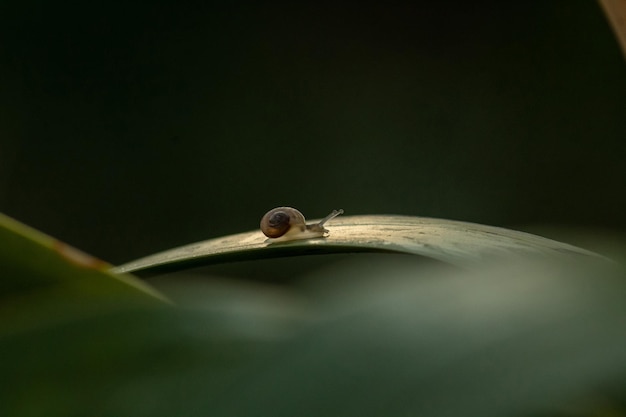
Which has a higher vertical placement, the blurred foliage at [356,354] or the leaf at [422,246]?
the leaf at [422,246]

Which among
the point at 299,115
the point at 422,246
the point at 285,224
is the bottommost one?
the point at 422,246

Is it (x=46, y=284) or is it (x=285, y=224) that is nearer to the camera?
(x=46, y=284)

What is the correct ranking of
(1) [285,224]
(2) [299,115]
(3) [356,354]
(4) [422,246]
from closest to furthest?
(3) [356,354]
(4) [422,246]
(1) [285,224]
(2) [299,115]

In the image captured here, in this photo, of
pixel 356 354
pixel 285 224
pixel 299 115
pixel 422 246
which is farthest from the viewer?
pixel 299 115

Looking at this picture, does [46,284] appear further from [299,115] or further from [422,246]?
[299,115]

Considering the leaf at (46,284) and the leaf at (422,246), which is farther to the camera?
the leaf at (422,246)

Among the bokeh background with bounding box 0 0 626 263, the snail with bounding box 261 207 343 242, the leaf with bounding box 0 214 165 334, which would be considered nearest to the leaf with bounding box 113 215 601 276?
the leaf with bounding box 0 214 165 334

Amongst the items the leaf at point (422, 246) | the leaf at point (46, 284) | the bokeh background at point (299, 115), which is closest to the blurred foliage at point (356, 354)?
the leaf at point (46, 284)

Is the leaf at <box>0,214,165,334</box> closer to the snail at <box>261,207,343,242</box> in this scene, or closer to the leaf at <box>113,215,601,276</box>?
the leaf at <box>113,215,601,276</box>

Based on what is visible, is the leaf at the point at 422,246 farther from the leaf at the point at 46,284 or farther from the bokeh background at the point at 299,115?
the bokeh background at the point at 299,115

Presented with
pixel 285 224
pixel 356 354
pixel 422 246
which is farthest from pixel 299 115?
pixel 356 354
